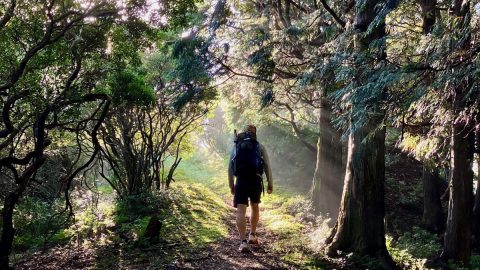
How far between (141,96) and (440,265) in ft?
21.8

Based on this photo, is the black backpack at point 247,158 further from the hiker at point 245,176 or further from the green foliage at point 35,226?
the green foliage at point 35,226

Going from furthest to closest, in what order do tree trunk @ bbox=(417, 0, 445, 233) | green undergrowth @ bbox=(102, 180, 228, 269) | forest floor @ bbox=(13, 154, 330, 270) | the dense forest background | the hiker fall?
1. tree trunk @ bbox=(417, 0, 445, 233)
2. green undergrowth @ bbox=(102, 180, 228, 269)
3. the hiker
4. forest floor @ bbox=(13, 154, 330, 270)
5. the dense forest background

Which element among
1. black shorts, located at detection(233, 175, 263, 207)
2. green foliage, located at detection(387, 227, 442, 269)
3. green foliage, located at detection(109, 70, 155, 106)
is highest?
green foliage, located at detection(109, 70, 155, 106)

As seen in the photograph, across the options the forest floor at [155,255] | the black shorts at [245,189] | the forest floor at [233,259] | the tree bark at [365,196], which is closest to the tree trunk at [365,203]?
the tree bark at [365,196]

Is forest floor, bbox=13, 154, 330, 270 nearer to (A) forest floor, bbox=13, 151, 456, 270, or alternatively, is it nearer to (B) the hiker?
(A) forest floor, bbox=13, 151, 456, 270

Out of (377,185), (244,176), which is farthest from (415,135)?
(244,176)

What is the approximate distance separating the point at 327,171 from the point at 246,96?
386 centimetres


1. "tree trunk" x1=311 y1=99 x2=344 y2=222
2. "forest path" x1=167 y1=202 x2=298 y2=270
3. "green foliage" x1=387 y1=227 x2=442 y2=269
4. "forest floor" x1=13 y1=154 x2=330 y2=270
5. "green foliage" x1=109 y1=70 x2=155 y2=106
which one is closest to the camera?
"forest path" x1=167 y1=202 x2=298 y2=270

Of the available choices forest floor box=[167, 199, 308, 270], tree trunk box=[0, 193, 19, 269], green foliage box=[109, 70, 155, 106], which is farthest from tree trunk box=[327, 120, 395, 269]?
tree trunk box=[0, 193, 19, 269]

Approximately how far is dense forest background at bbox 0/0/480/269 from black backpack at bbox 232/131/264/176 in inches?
50.7

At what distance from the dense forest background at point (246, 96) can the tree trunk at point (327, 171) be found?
2.0 inches

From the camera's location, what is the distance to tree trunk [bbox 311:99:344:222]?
12188 millimetres

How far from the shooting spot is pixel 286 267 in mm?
5555

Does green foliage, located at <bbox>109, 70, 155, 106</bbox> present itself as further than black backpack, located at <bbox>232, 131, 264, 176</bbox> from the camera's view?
Yes
